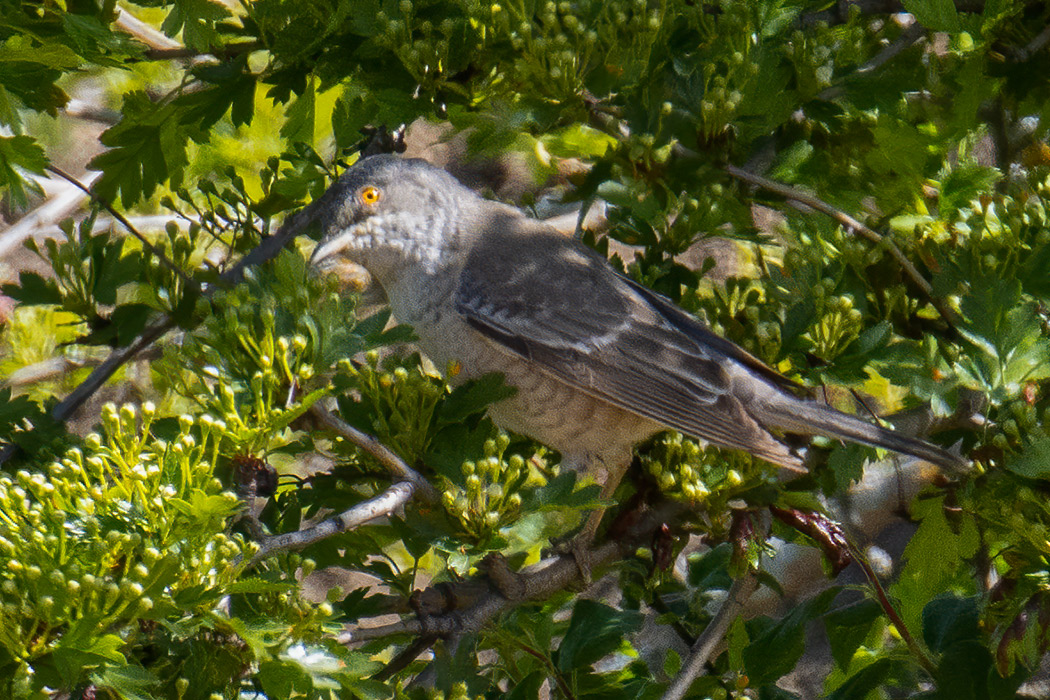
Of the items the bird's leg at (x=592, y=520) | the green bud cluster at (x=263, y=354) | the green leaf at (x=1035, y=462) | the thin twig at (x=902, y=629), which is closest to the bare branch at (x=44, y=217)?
the bird's leg at (x=592, y=520)

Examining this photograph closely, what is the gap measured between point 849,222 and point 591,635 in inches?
52.1

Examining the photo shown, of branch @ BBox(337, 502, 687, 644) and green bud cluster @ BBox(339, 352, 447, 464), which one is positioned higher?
green bud cluster @ BBox(339, 352, 447, 464)

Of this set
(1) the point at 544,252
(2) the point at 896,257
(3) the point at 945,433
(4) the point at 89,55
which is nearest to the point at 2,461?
(4) the point at 89,55

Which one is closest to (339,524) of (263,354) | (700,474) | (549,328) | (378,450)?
(378,450)

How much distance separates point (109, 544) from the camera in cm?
173

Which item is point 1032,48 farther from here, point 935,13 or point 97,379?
point 97,379

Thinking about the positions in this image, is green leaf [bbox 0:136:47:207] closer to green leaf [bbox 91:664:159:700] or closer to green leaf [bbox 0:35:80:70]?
green leaf [bbox 0:35:80:70]

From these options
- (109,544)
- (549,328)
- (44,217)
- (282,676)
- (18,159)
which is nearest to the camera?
(109,544)

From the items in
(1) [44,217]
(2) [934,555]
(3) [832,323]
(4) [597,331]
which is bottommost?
(1) [44,217]

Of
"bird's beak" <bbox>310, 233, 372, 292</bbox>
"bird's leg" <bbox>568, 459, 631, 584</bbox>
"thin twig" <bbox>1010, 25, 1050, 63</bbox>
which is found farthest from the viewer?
"bird's beak" <bbox>310, 233, 372, 292</bbox>

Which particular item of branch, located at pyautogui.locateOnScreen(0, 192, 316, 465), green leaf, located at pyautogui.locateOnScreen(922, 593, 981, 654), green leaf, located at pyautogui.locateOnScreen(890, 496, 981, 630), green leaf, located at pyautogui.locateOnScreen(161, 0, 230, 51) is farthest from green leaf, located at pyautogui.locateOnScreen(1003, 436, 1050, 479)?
green leaf, located at pyautogui.locateOnScreen(161, 0, 230, 51)

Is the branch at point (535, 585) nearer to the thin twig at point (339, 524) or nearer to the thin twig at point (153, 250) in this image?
the thin twig at point (339, 524)

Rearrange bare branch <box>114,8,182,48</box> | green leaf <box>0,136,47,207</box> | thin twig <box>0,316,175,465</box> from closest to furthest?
1. green leaf <box>0,136,47,207</box>
2. thin twig <box>0,316,175,465</box>
3. bare branch <box>114,8,182,48</box>

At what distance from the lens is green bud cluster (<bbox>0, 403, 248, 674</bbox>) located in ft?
5.65
